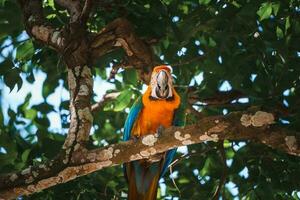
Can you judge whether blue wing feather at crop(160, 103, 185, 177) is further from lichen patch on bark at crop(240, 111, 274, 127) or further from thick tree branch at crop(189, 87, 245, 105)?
lichen patch on bark at crop(240, 111, 274, 127)

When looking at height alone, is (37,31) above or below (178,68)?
above

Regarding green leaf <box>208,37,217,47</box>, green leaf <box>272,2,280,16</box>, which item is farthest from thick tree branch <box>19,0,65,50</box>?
green leaf <box>272,2,280,16</box>

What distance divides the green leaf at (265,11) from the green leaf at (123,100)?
1.63 m

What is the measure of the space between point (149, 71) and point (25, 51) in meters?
1.13

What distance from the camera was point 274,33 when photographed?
4.47 m

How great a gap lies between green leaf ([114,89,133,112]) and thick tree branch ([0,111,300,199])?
164 cm

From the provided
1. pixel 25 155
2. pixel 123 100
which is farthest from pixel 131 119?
pixel 25 155

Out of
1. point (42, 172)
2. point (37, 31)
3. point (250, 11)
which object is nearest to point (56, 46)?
point (37, 31)

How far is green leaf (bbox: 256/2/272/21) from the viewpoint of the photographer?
4195 mm

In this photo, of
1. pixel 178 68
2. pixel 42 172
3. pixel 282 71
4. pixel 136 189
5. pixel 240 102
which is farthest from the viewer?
pixel 178 68

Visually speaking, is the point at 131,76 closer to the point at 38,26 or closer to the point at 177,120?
the point at 177,120

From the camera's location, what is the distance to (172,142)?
348cm

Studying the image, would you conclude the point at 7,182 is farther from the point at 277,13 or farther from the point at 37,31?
the point at 277,13

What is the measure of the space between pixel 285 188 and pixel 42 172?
198 centimetres
